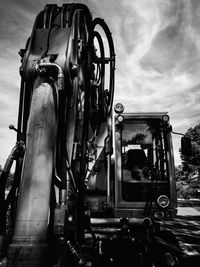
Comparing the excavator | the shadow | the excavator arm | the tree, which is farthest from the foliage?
the excavator arm

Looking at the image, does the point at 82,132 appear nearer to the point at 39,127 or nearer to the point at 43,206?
the point at 39,127

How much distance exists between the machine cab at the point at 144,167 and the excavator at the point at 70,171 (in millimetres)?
17

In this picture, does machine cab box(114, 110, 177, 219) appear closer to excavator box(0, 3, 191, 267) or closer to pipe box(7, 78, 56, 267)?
excavator box(0, 3, 191, 267)

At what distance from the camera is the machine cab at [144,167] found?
4391 mm

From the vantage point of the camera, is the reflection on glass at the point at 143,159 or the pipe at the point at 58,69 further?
the reflection on glass at the point at 143,159

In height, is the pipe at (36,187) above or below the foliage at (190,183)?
below

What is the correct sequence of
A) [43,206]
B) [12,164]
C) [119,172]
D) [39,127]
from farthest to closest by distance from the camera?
[119,172] → [12,164] → [39,127] → [43,206]

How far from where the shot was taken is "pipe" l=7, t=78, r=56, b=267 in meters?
1.85

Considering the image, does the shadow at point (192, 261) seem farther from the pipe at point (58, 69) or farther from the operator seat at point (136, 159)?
the pipe at point (58, 69)

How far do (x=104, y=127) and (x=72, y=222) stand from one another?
8.15 feet

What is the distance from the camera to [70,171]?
235 centimetres

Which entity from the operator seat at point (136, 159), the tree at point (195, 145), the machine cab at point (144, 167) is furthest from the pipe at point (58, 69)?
the tree at point (195, 145)

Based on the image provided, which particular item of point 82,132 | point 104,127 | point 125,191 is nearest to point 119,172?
point 125,191

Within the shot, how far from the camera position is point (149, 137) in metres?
4.83
